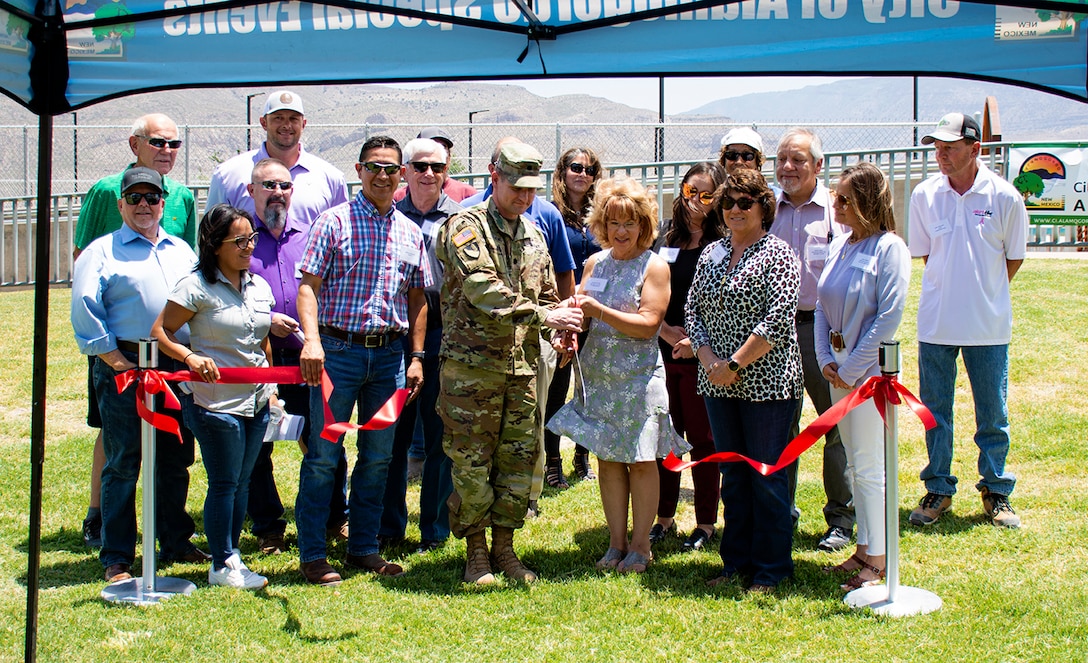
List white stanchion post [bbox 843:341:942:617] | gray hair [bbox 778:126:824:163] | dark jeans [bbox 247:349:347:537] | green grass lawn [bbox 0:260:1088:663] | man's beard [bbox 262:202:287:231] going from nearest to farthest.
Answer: green grass lawn [bbox 0:260:1088:663], white stanchion post [bbox 843:341:942:617], man's beard [bbox 262:202:287:231], gray hair [bbox 778:126:824:163], dark jeans [bbox 247:349:347:537]

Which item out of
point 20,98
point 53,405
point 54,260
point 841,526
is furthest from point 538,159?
point 54,260

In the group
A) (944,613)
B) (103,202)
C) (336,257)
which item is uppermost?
(103,202)

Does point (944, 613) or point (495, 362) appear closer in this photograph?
point (944, 613)

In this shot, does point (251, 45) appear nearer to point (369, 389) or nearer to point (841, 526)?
point (369, 389)

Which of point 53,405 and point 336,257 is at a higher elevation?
point 336,257

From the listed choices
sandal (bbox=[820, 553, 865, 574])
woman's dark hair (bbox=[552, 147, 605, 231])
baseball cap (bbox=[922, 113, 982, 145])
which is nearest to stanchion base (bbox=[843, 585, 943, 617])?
sandal (bbox=[820, 553, 865, 574])

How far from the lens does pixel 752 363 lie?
16.1 feet

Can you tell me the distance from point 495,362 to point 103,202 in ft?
7.99

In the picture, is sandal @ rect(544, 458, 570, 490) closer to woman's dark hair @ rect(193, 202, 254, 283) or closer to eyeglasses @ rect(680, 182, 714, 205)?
eyeglasses @ rect(680, 182, 714, 205)

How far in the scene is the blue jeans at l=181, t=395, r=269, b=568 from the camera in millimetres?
5008

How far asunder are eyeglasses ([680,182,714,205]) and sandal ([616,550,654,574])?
6.16 feet

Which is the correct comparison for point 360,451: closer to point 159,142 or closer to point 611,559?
point 611,559

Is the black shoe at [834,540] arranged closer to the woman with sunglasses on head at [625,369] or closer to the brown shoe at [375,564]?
the woman with sunglasses on head at [625,369]

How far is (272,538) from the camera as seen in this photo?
580 centimetres
